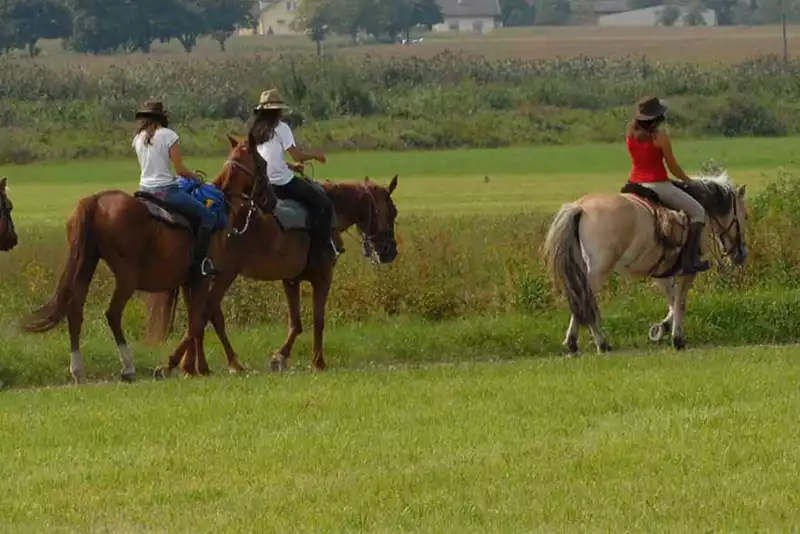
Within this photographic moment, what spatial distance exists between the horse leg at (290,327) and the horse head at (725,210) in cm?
401

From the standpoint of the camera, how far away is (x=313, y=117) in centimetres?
5112

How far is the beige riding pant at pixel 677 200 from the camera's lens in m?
16.9

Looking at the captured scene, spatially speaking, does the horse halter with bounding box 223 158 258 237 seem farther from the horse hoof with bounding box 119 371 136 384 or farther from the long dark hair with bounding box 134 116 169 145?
the horse hoof with bounding box 119 371 136 384

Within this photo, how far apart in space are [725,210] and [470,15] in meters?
136

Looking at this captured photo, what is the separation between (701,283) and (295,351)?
500 cm

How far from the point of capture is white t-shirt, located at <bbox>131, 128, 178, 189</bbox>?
50.4 ft

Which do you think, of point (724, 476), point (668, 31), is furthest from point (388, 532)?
point (668, 31)

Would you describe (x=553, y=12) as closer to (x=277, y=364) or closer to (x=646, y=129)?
(x=646, y=129)

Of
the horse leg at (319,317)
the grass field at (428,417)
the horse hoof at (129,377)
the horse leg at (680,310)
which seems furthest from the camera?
the horse leg at (680,310)

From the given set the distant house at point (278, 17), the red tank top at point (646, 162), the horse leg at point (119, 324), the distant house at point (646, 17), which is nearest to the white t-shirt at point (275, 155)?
the horse leg at point (119, 324)

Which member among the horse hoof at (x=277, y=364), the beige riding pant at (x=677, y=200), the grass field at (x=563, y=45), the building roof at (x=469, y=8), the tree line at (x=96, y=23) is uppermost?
the beige riding pant at (x=677, y=200)

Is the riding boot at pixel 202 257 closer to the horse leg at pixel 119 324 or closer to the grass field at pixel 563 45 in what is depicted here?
the horse leg at pixel 119 324

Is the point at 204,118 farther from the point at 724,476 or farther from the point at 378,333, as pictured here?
the point at 724,476

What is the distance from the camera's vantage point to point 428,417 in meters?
12.6
